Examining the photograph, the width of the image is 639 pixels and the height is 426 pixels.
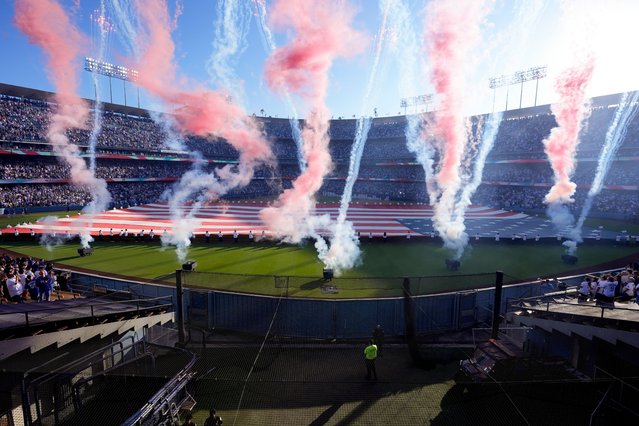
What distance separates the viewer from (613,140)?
41562 millimetres

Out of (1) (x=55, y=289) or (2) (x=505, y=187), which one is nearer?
(1) (x=55, y=289)

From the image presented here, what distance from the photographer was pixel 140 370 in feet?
32.3

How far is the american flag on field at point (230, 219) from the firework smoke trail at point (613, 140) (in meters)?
9.45

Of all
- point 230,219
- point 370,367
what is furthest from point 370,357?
point 230,219

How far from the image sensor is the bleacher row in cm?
3988

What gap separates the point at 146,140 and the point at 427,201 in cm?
4242

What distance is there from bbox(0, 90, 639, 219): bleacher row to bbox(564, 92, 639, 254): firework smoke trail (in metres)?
0.62

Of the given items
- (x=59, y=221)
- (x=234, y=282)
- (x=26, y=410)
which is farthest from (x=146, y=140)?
(x=26, y=410)

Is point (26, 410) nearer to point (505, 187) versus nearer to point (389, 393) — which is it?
point (389, 393)

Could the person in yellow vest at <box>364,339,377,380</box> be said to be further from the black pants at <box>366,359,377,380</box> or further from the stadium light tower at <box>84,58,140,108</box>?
the stadium light tower at <box>84,58,140,108</box>

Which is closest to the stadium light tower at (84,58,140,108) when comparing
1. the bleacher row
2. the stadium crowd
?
the bleacher row

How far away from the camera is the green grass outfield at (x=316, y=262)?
14672 mm

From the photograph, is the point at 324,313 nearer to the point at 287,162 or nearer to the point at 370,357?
the point at 370,357

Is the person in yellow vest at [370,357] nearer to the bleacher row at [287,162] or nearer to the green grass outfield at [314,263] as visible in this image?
the green grass outfield at [314,263]
